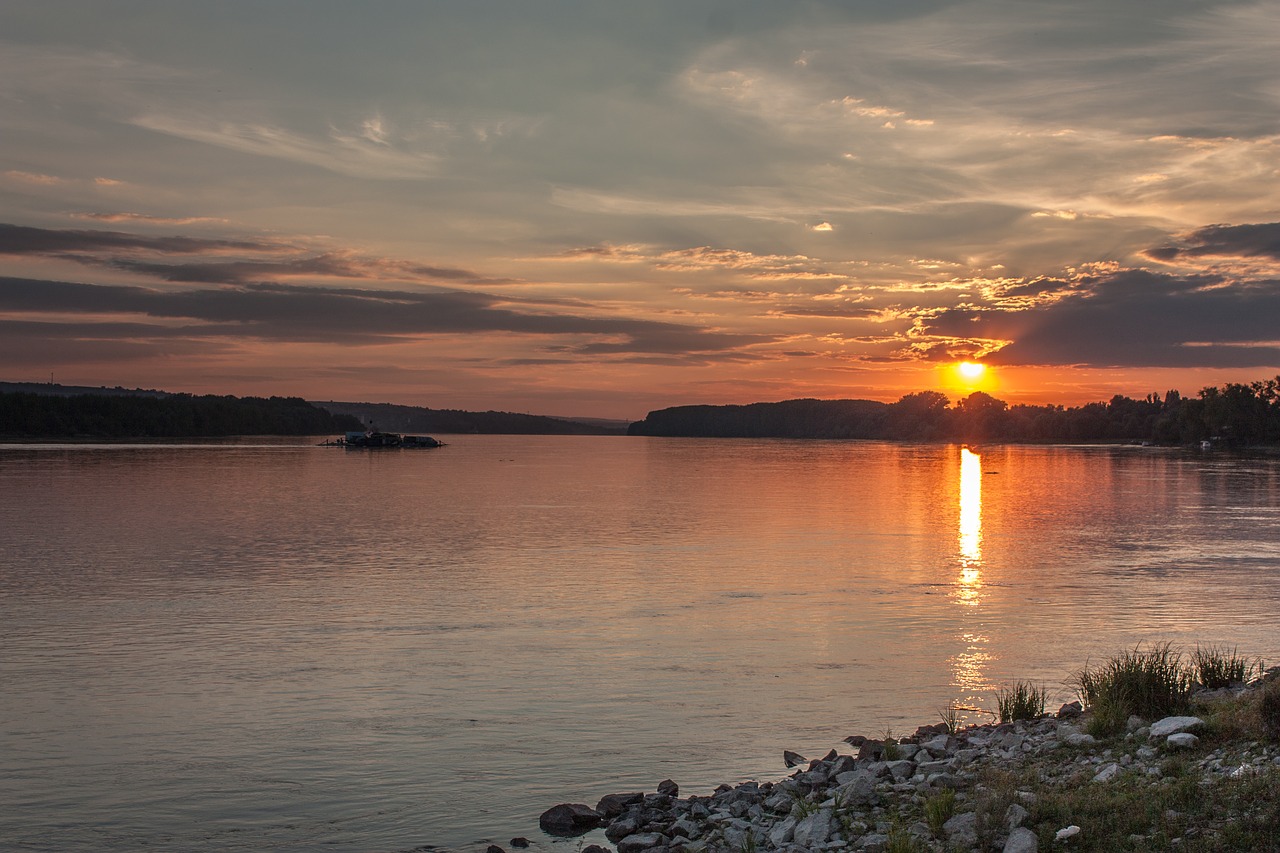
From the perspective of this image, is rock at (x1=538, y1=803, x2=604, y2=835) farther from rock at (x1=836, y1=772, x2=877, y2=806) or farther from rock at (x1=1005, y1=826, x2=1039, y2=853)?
rock at (x1=1005, y1=826, x2=1039, y2=853)

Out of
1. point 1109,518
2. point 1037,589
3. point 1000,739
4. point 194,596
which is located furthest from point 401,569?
point 1109,518

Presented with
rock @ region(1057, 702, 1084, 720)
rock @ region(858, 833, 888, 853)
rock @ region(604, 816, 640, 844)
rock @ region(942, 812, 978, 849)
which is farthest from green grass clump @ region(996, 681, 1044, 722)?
rock @ region(604, 816, 640, 844)

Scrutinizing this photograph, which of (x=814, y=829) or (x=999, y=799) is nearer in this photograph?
(x=999, y=799)

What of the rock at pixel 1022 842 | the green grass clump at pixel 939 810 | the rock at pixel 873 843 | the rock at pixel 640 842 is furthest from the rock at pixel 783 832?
the rock at pixel 1022 842

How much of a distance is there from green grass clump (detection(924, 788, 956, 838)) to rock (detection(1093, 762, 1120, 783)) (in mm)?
1622

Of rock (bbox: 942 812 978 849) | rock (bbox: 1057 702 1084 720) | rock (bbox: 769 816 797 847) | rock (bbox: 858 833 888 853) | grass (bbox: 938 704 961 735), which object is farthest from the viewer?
rock (bbox: 1057 702 1084 720)

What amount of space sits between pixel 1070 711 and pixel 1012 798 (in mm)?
5574

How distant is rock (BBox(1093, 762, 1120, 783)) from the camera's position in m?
11.8

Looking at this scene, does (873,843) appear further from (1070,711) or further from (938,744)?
(1070,711)

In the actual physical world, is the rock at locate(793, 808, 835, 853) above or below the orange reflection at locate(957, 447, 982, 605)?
above

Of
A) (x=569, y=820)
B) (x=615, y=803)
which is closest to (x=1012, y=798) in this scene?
(x=615, y=803)

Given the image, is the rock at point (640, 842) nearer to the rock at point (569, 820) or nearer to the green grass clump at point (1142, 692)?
the rock at point (569, 820)

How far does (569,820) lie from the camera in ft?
Answer: 43.4

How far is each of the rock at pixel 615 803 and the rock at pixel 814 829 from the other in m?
2.57
